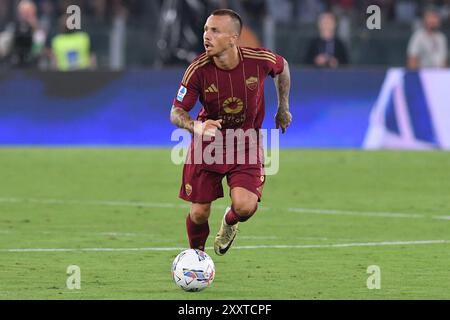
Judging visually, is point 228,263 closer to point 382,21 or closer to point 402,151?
point 402,151

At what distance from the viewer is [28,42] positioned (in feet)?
78.2

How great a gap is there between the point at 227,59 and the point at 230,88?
228 millimetres

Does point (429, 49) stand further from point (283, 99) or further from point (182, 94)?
point (182, 94)

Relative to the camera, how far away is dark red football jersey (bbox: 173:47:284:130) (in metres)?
10.7

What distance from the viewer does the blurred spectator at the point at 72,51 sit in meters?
26.1

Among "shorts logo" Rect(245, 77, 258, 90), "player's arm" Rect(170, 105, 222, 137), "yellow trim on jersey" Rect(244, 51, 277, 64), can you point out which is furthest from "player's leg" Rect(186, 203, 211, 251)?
"yellow trim on jersey" Rect(244, 51, 277, 64)

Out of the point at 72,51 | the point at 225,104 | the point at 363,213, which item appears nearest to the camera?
the point at 225,104

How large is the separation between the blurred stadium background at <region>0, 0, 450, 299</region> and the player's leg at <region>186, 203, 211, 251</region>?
1.09 ft

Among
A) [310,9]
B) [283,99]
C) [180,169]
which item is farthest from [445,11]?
[283,99]

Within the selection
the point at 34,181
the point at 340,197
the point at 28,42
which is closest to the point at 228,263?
the point at 340,197

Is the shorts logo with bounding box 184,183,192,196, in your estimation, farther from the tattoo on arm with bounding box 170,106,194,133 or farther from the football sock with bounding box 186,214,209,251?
the tattoo on arm with bounding box 170,106,194,133

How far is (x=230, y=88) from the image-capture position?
35.3 ft
